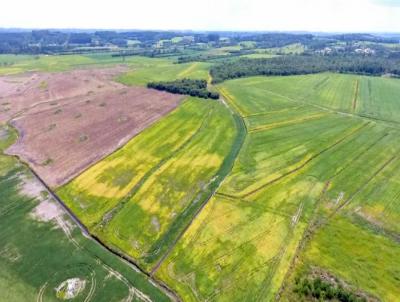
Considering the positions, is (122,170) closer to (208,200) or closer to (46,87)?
(208,200)

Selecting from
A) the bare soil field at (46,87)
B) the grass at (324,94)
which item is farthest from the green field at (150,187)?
the bare soil field at (46,87)

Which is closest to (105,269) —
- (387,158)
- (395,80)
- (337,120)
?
(387,158)

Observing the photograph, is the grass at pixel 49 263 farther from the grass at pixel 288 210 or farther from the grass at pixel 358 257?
the grass at pixel 358 257

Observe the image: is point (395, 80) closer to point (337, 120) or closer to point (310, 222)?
point (337, 120)

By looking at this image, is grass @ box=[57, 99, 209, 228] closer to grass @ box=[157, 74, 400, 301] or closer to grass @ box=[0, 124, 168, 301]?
grass @ box=[0, 124, 168, 301]

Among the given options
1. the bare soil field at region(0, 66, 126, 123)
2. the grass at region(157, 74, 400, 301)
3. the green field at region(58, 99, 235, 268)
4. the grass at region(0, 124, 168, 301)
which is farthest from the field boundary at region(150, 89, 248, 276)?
the bare soil field at region(0, 66, 126, 123)

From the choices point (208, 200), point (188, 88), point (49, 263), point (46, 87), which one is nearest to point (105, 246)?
point (49, 263)

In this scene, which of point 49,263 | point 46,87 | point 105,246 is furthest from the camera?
point 46,87
